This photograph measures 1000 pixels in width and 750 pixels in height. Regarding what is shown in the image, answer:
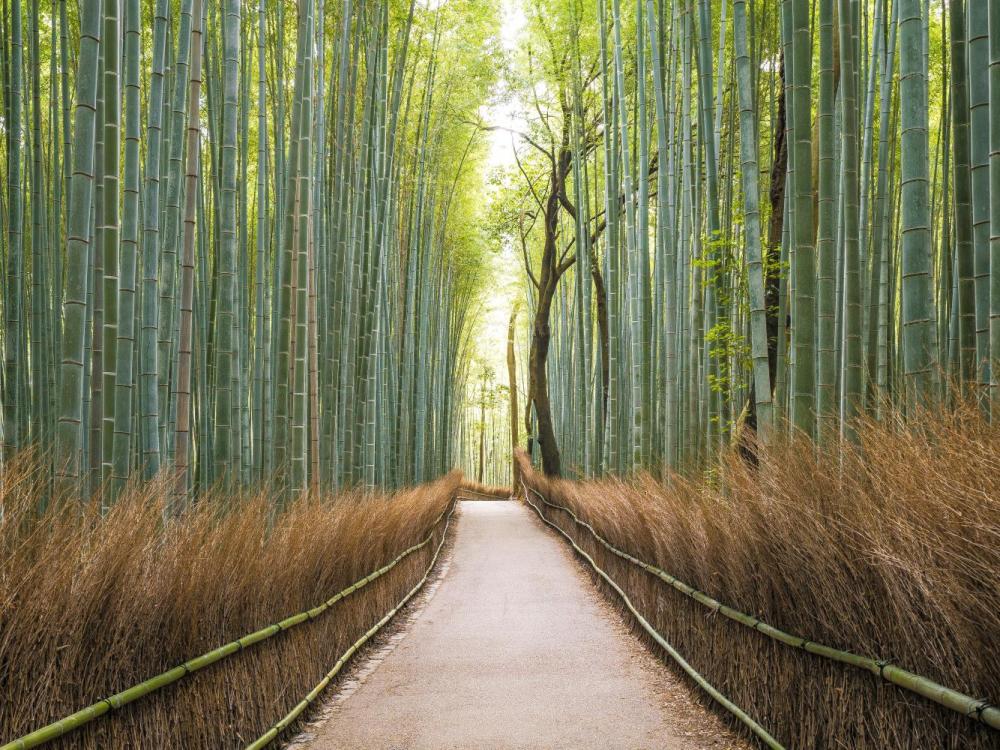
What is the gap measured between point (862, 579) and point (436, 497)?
7.03 metres

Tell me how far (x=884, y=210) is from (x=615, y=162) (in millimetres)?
3894

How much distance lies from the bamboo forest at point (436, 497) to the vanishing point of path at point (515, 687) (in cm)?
2

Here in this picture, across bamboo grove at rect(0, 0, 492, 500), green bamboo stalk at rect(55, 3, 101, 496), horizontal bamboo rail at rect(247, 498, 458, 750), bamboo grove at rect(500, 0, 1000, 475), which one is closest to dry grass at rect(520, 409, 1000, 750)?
bamboo grove at rect(500, 0, 1000, 475)

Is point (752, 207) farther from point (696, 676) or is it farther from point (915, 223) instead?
point (696, 676)

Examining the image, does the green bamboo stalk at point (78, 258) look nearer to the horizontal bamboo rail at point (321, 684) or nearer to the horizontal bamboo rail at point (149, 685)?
the horizontal bamboo rail at point (149, 685)

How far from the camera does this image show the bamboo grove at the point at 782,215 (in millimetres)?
Answer: 2828

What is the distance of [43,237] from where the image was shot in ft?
17.5

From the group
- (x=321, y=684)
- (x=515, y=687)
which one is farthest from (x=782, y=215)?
(x=321, y=684)

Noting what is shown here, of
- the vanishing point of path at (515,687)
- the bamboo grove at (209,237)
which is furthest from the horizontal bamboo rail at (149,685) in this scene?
the bamboo grove at (209,237)

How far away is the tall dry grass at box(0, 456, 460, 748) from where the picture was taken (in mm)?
1683

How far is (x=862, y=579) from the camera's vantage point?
2057mm

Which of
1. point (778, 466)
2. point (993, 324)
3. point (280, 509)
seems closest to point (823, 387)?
point (778, 466)

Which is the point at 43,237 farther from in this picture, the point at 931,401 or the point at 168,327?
the point at 931,401

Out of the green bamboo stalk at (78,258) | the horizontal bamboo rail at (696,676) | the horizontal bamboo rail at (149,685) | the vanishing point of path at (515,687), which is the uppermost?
the green bamboo stalk at (78,258)
